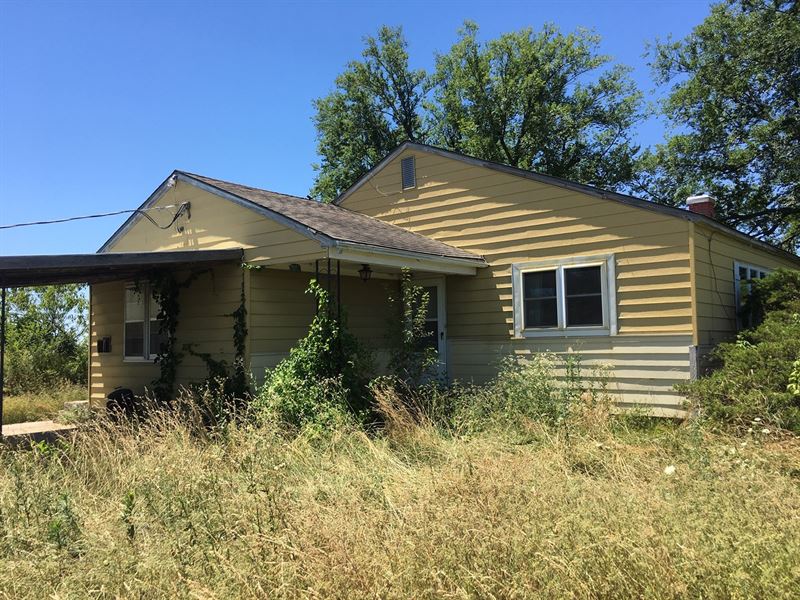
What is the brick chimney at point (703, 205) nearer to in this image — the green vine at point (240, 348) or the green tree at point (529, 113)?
the green vine at point (240, 348)

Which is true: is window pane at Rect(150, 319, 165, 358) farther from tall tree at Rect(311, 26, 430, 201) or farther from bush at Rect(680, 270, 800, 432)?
tall tree at Rect(311, 26, 430, 201)

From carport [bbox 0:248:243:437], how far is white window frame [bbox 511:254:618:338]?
486cm

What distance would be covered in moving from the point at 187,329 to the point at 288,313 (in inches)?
76.0

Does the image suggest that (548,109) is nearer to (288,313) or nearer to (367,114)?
(367,114)

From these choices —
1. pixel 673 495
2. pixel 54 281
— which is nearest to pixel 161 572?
pixel 673 495

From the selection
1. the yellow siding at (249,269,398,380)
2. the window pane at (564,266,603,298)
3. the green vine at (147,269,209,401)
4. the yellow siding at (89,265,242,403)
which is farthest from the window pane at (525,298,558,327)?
the green vine at (147,269,209,401)

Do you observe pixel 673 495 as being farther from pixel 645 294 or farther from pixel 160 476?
pixel 645 294

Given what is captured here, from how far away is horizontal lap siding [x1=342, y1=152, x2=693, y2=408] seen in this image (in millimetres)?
8523

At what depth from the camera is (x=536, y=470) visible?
4199 millimetres

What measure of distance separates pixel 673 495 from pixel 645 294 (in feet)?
19.0

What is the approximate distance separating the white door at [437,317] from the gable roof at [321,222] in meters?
0.79

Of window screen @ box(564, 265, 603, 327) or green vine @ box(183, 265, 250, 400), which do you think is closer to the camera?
green vine @ box(183, 265, 250, 400)

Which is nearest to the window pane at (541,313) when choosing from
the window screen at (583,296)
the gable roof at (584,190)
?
the window screen at (583,296)

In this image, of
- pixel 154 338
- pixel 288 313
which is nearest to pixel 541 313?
pixel 288 313
